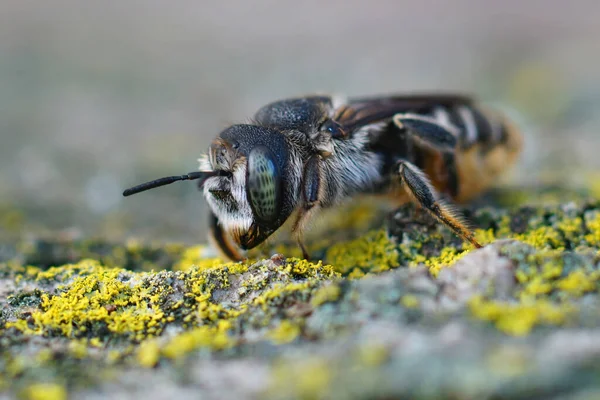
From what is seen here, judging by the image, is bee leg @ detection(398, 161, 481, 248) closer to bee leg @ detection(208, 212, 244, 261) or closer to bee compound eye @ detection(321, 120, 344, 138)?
bee compound eye @ detection(321, 120, 344, 138)

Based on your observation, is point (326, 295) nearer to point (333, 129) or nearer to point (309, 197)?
point (309, 197)

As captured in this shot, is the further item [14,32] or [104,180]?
[14,32]

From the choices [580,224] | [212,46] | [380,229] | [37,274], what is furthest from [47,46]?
[580,224]

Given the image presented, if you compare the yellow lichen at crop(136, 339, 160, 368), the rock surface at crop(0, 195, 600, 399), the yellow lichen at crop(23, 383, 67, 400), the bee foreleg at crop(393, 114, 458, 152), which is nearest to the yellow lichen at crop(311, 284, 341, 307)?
the rock surface at crop(0, 195, 600, 399)

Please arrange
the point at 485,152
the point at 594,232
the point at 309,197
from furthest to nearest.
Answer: the point at 485,152 < the point at 309,197 < the point at 594,232

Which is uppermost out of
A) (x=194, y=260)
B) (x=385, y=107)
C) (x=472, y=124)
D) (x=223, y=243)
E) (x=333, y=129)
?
(x=385, y=107)

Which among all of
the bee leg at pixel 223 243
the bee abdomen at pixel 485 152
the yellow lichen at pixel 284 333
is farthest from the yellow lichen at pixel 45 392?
the bee abdomen at pixel 485 152

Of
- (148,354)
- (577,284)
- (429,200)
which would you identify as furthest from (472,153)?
(148,354)

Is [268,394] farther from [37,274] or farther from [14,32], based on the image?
[14,32]
